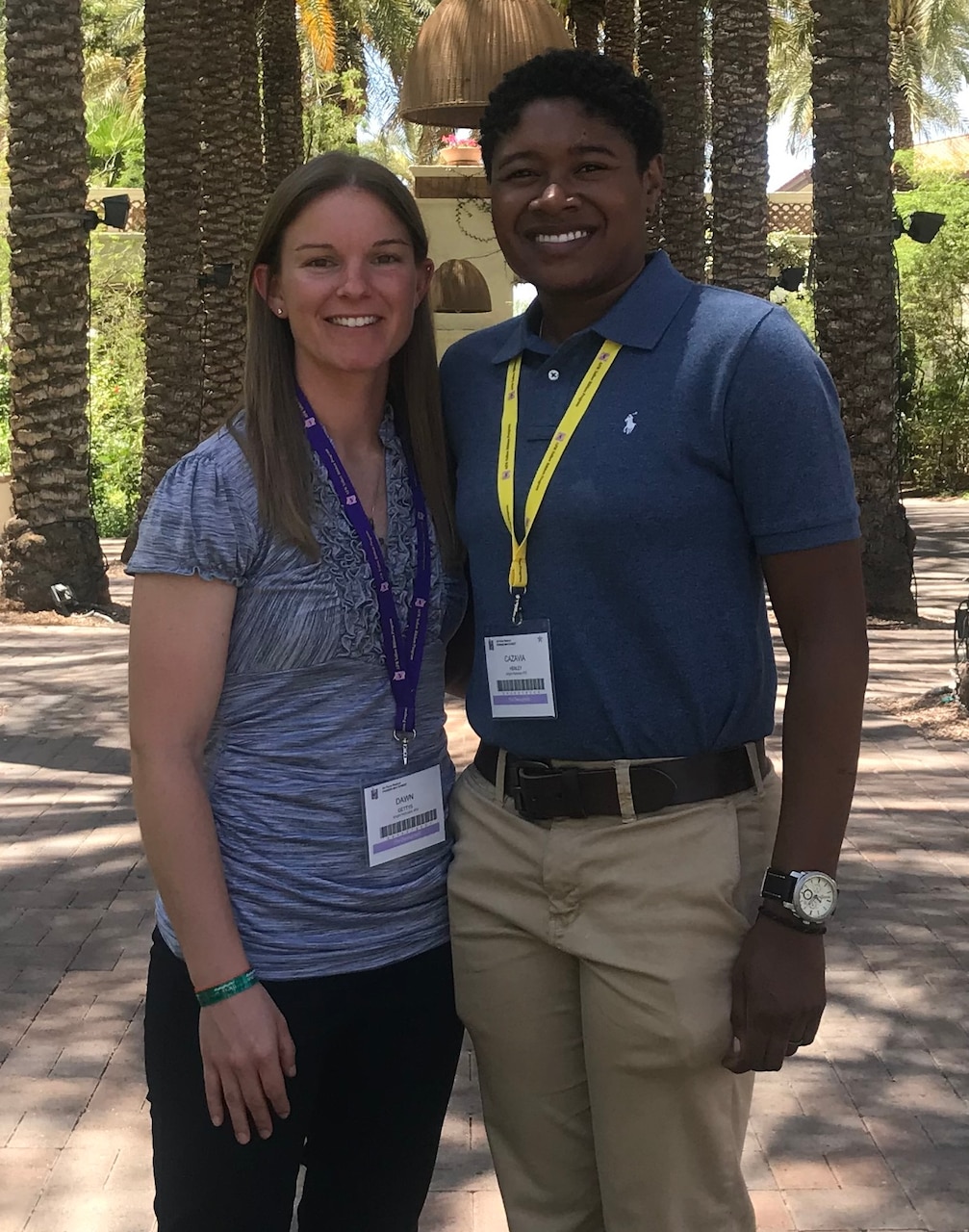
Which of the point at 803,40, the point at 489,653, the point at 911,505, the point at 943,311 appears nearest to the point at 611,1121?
the point at 489,653

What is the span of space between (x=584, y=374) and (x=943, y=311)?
23.1 metres

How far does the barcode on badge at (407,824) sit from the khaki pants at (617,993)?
2.8 inches

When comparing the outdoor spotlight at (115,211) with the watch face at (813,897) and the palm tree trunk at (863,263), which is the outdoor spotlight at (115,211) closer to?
the palm tree trunk at (863,263)

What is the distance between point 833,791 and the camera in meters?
2.07

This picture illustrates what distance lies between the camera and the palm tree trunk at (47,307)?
1129 centimetres

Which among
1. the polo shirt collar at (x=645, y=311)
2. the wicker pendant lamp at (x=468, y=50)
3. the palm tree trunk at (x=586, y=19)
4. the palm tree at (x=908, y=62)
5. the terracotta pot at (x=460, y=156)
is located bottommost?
the polo shirt collar at (x=645, y=311)

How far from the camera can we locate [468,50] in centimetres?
1026

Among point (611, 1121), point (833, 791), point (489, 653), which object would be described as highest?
point (489, 653)

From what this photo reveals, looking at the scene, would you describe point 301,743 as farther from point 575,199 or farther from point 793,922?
point 575,199

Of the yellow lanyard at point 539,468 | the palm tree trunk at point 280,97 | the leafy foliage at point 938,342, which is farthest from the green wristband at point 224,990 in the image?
the leafy foliage at point 938,342

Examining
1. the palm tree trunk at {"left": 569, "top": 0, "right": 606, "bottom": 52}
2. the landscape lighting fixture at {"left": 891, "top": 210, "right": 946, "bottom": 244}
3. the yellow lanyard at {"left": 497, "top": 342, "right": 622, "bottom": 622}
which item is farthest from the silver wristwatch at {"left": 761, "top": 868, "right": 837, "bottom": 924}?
the palm tree trunk at {"left": 569, "top": 0, "right": 606, "bottom": 52}

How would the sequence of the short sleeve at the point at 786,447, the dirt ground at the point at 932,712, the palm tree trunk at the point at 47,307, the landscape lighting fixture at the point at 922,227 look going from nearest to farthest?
the short sleeve at the point at 786,447
the dirt ground at the point at 932,712
the palm tree trunk at the point at 47,307
the landscape lighting fixture at the point at 922,227

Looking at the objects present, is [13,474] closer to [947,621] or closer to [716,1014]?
[947,621]

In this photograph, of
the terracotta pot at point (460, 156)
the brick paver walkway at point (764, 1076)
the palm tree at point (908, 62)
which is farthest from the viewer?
the palm tree at point (908, 62)
